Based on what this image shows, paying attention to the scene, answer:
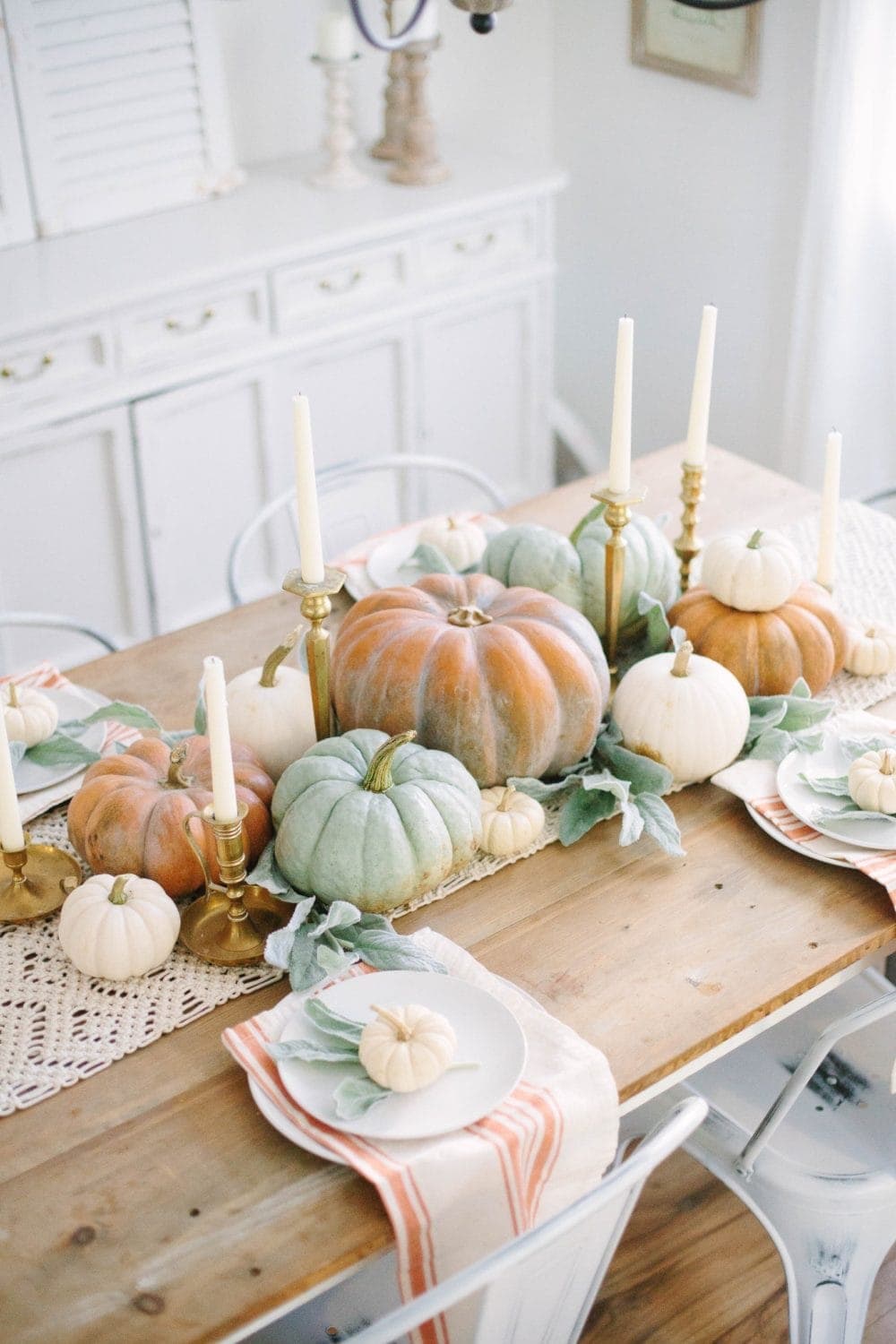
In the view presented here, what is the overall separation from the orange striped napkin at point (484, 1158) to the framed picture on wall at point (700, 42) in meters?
2.36

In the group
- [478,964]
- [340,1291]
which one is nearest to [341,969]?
[478,964]

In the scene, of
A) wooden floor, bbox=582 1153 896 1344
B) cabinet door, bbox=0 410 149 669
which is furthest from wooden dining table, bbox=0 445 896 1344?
cabinet door, bbox=0 410 149 669

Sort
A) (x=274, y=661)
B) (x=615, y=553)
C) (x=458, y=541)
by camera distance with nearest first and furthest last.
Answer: (x=274, y=661)
(x=615, y=553)
(x=458, y=541)

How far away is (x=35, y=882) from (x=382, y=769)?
1.19 feet

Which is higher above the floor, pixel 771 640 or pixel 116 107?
pixel 116 107

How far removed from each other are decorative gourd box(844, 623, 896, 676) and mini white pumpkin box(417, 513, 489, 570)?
452 mm

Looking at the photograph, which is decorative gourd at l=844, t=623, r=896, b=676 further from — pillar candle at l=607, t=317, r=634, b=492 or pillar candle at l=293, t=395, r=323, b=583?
pillar candle at l=293, t=395, r=323, b=583

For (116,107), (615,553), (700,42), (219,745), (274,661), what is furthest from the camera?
(700,42)

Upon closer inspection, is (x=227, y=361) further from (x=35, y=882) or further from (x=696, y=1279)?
(x=696, y=1279)

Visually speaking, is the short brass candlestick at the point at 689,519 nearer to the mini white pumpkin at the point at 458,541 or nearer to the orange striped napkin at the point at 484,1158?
the mini white pumpkin at the point at 458,541

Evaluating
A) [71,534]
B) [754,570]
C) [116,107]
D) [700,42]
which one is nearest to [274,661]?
[754,570]

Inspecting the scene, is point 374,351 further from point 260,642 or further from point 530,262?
point 260,642

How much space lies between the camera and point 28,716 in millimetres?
1562

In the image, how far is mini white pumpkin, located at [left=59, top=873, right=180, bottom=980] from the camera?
1283 millimetres
